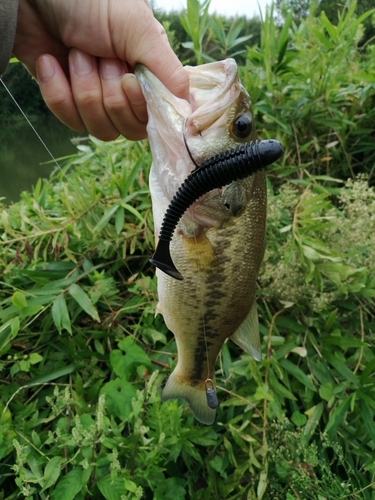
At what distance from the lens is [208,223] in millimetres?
1322

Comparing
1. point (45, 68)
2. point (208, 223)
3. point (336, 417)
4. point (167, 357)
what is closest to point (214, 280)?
point (208, 223)

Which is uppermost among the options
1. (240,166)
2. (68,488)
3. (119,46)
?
(119,46)

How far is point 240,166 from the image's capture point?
3.08 feet

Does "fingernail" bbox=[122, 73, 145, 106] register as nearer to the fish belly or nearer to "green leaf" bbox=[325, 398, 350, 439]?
the fish belly

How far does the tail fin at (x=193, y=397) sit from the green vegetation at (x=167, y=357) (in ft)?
0.24

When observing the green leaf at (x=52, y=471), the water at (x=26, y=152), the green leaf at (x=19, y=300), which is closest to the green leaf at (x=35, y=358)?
the green leaf at (x=19, y=300)

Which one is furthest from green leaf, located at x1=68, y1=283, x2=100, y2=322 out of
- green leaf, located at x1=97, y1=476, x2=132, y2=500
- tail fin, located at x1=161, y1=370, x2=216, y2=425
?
green leaf, located at x1=97, y1=476, x2=132, y2=500

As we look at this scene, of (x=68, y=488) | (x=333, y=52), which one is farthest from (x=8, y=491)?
(x=333, y=52)

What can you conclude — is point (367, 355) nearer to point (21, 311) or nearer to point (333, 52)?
point (21, 311)

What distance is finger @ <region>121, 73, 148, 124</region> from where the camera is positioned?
1.27 meters

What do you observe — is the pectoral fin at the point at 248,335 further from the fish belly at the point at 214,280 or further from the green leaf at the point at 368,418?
the green leaf at the point at 368,418

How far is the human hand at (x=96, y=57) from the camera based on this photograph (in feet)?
4.00

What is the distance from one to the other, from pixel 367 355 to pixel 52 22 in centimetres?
197

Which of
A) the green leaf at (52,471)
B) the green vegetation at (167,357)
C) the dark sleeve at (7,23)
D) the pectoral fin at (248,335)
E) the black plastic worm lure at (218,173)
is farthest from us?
the green vegetation at (167,357)
